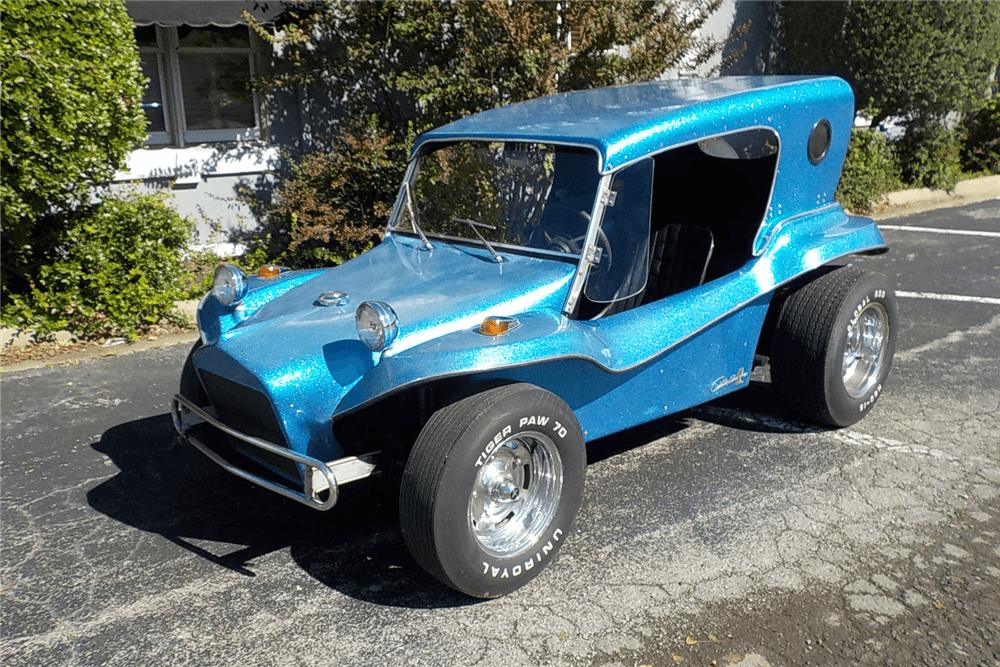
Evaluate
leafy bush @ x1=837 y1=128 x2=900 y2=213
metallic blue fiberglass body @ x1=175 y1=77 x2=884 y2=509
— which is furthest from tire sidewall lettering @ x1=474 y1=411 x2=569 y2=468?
leafy bush @ x1=837 y1=128 x2=900 y2=213

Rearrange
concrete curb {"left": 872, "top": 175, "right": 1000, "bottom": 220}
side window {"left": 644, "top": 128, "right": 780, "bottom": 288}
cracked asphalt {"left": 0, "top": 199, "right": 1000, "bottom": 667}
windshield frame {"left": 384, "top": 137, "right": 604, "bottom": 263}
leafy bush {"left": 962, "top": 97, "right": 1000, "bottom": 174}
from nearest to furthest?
cracked asphalt {"left": 0, "top": 199, "right": 1000, "bottom": 667} → windshield frame {"left": 384, "top": 137, "right": 604, "bottom": 263} → side window {"left": 644, "top": 128, "right": 780, "bottom": 288} → concrete curb {"left": 872, "top": 175, "right": 1000, "bottom": 220} → leafy bush {"left": 962, "top": 97, "right": 1000, "bottom": 174}

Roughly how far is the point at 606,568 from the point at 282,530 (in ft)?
4.66

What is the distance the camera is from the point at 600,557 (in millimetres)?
3670

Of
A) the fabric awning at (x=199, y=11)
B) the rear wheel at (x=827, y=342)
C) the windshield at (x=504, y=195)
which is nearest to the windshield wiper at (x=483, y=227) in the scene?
the windshield at (x=504, y=195)

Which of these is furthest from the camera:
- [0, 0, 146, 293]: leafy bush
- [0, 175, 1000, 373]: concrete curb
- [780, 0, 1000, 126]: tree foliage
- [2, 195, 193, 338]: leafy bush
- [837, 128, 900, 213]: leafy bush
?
[837, 128, 900, 213]: leafy bush

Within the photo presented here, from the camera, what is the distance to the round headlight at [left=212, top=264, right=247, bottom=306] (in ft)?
13.6

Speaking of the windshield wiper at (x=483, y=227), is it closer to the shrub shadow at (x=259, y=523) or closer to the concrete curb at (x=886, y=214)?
the shrub shadow at (x=259, y=523)

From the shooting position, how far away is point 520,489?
359 cm

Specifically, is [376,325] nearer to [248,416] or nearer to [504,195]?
[248,416]

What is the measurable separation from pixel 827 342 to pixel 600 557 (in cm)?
170

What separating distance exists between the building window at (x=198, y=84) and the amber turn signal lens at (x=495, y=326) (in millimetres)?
5977

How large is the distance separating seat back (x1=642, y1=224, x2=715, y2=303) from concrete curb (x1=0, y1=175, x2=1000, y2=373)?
149 inches

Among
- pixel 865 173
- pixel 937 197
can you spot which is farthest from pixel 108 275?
pixel 937 197

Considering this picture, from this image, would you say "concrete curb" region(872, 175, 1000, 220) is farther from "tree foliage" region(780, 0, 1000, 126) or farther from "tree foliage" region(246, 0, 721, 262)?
"tree foliage" region(246, 0, 721, 262)
